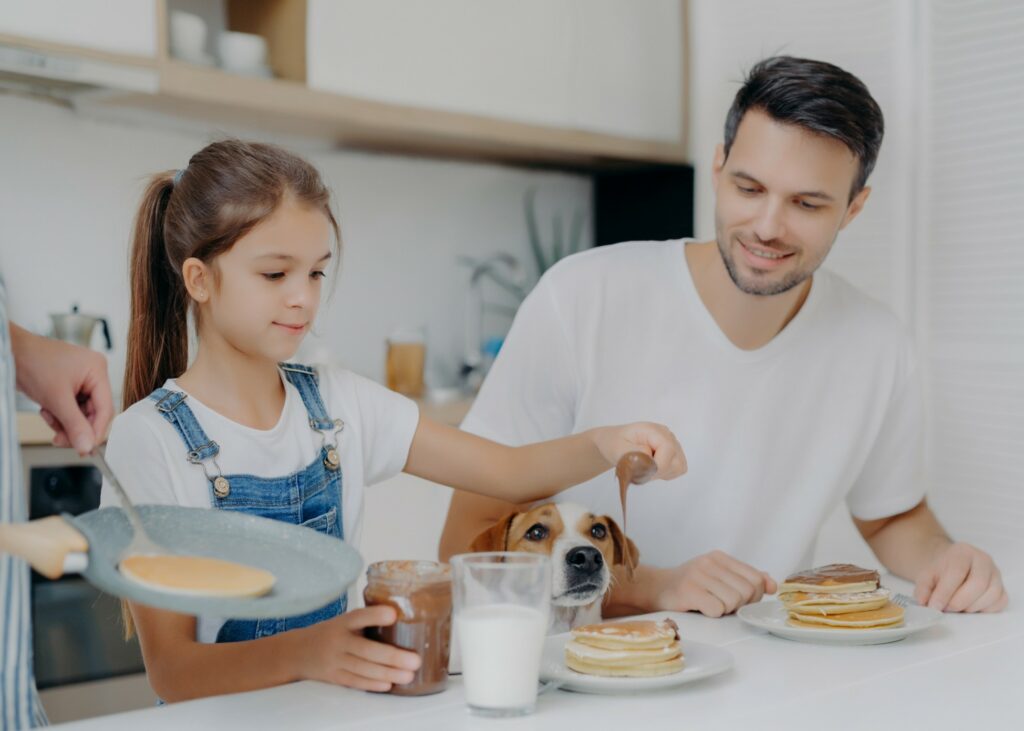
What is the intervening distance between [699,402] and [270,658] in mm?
836

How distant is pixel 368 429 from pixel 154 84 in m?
1.47

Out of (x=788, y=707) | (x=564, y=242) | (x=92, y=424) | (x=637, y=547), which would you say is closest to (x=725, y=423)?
(x=637, y=547)

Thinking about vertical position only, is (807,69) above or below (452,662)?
above

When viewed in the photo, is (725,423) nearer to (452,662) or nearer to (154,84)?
(452,662)

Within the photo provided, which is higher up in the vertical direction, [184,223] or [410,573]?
[184,223]

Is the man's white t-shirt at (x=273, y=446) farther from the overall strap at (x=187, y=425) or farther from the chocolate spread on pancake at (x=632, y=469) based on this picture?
the chocolate spread on pancake at (x=632, y=469)

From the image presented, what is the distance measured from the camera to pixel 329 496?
1.21 m

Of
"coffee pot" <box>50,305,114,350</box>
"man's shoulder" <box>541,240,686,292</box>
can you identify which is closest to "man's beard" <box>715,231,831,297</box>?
"man's shoulder" <box>541,240,686,292</box>

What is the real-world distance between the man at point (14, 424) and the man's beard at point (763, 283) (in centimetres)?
92

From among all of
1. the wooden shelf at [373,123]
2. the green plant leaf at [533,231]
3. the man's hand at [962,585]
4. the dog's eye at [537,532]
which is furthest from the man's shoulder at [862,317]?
the green plant leaf at [533,231]

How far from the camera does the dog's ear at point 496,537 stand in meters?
1.50

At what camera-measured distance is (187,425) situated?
43.9 inches

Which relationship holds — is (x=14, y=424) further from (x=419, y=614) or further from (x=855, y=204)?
(x=855, y=204)

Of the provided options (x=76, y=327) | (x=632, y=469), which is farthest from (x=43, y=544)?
(x=76, y=327)
